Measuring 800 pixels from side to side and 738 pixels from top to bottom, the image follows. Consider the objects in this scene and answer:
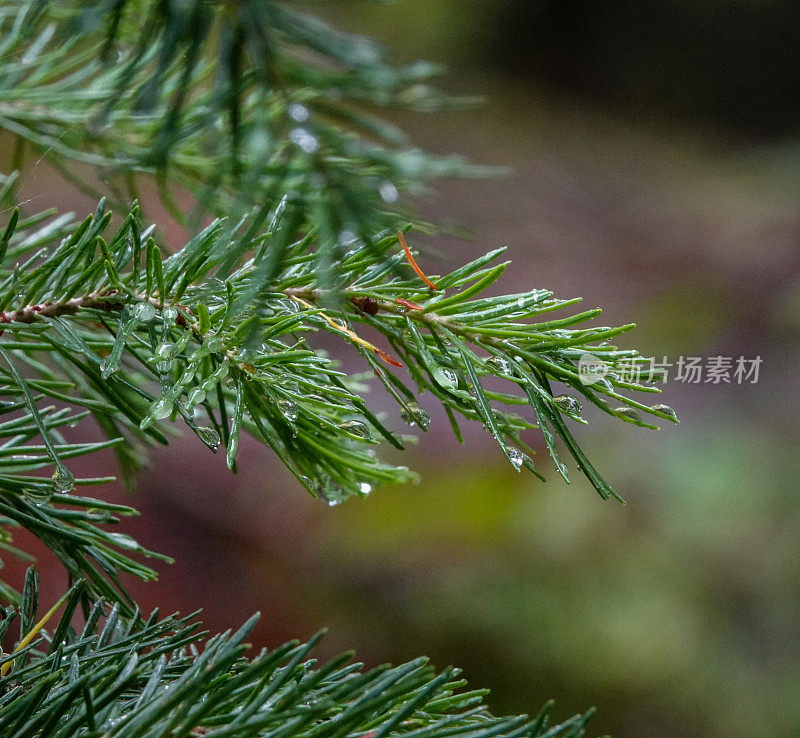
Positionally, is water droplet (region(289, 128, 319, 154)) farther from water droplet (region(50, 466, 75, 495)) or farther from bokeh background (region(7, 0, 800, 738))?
bokeh background (region(7, 0, 800, 738))

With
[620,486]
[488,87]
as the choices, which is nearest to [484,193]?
[488,87]

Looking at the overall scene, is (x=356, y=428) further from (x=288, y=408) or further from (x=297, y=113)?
(x=297, y=113)

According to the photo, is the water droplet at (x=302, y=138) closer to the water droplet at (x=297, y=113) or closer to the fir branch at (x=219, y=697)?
the water droplet at (x=297, y=113)

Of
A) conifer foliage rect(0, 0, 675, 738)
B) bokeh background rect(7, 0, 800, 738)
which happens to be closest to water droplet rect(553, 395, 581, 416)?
conifer foliage rect(0, 0, 675, 738)

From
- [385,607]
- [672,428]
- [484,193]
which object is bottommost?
[385,607]

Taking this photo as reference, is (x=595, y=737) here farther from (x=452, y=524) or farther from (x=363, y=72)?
(x=363, y=72)

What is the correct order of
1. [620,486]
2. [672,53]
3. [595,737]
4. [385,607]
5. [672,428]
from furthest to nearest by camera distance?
[672,53], [672,428], [620,486], [385,607], [595,737]

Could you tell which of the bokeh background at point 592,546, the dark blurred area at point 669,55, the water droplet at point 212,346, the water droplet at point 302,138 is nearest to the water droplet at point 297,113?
the water droplet at point 302,138

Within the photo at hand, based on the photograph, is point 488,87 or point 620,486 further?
point 488,87
